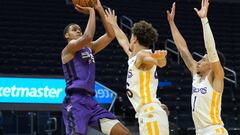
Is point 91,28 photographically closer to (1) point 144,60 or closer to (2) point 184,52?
(1) point 144,60

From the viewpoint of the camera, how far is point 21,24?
58.2ft

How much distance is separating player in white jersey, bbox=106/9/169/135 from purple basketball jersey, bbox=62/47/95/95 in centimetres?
39

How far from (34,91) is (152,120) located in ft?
22.4

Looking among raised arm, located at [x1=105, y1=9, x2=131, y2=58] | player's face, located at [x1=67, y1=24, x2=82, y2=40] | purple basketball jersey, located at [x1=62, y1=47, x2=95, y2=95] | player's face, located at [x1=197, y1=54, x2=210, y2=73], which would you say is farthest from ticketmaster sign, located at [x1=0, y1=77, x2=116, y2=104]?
player's face, located at [x1=197, y1=54, x2=210, y2=73]

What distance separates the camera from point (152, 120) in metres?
5.13

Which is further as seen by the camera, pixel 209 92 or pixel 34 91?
pixel 34 91

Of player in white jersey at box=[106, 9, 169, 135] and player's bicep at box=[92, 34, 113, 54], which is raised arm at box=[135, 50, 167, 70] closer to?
player in white jersey at box=[106, 9, 169, 135]

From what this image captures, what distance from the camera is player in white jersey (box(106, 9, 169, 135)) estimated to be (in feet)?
16.8

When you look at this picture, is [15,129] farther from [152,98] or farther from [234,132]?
[152,98]

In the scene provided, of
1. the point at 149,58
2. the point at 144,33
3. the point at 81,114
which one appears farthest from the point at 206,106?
the point at 81,114

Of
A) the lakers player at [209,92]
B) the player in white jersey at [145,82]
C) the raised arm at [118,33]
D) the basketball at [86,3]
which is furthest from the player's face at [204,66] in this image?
the basketball at [86,3]

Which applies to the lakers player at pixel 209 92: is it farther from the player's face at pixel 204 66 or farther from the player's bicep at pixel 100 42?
the player's bicep at pixel 100 42

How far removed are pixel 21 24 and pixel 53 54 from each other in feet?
7.51

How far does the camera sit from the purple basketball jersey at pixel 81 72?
213 inches
